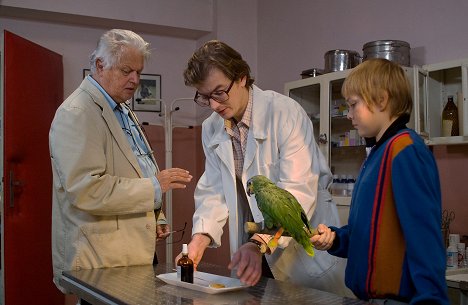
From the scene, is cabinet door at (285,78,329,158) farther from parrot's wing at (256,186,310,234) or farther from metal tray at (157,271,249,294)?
parrot's wing at (256,186,310,234)

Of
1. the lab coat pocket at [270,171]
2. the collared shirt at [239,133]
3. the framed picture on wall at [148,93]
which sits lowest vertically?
the lab coat pocket at [270,171]

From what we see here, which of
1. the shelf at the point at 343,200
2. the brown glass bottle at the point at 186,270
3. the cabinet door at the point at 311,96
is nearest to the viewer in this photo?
the brown glass bottle at the point at 186,270

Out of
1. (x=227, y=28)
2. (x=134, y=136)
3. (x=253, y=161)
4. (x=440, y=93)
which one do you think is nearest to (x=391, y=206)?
(x=253, y=161)

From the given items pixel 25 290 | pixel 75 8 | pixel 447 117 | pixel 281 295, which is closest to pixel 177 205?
pixel 25 290

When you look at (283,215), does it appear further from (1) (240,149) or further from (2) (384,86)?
(1) (240,149)

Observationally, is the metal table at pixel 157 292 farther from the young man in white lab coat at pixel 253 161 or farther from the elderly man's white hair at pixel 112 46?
the elderly man's white hair at pixel 112 46

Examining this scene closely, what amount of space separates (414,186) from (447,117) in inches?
78.5

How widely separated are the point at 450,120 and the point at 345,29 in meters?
1.32

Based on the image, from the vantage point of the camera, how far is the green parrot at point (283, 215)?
141 centimetres

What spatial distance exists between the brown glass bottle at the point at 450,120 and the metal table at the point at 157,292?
1772mm

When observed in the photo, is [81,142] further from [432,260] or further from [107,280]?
[432,260]

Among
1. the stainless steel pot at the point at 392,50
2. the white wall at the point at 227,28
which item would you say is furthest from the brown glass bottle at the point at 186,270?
the white wall at the point at 227,28

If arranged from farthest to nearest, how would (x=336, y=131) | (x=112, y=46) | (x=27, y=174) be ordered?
1. (x=27, y=174)
2. (x=336, y=131)
3. (x=112, y=46)

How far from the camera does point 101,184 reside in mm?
1931
